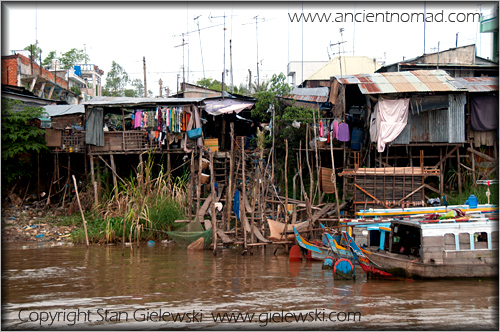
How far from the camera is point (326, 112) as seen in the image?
70.8 feet

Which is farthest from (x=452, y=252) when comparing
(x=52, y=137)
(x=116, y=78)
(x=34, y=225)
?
(x=116, y=78)

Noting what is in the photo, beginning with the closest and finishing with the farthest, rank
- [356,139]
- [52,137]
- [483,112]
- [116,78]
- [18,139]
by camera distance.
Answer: [483,112], [18,139], [356,139], [52,137], [116,78]

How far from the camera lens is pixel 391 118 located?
1817 centimetres

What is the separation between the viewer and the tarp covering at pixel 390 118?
712 inches

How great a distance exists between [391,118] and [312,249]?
705 centimetres

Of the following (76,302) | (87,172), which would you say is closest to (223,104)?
(87,172)

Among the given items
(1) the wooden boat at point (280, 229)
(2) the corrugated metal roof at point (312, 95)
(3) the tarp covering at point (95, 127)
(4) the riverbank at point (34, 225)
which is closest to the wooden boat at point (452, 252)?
(1) the wooden boat at point (280, 229)

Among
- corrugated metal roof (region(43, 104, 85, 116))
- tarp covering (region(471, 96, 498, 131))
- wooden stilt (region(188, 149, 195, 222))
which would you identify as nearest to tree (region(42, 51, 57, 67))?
corrugated metal roof (region(43, 104, 85, 116))

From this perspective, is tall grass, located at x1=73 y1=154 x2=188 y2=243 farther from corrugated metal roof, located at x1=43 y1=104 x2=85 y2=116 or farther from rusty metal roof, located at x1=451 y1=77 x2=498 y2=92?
rusty metal roof, located at x1=451 y1=77 x2=498 y2=92

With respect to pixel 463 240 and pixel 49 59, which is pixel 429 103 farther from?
pixel 49 59

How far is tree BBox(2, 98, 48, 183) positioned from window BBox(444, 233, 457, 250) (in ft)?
50.2

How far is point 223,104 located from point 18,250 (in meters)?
10.3

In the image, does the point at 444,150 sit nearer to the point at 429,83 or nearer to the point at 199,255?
the point at 429,83

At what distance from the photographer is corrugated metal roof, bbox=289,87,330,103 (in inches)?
856
